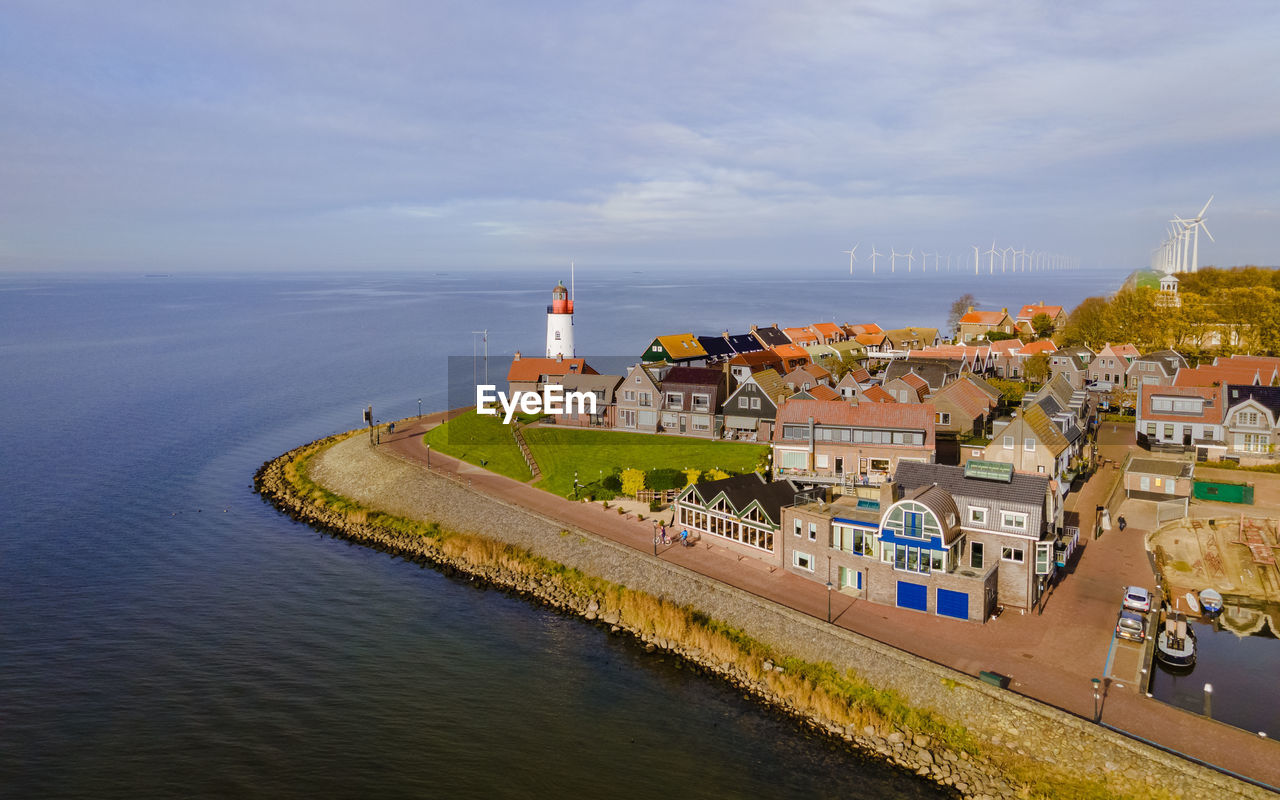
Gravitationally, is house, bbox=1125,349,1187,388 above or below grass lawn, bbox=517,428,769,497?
above

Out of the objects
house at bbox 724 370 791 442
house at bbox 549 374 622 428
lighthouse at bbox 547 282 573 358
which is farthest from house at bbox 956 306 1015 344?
house at bbox 549 374 622 428

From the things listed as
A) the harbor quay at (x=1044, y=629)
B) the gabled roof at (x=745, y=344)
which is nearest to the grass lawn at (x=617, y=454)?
the harbor quay at (x=1044, y=629)

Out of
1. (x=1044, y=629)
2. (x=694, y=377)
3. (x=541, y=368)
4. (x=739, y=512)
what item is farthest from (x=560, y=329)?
(x=1044, y=629)

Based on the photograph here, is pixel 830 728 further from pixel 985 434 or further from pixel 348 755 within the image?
pixel 985 434

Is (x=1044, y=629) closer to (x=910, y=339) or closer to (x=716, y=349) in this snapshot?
(x=716, y=349)

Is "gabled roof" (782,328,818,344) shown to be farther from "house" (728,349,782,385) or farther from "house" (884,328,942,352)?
"house" (728,349,782,385)

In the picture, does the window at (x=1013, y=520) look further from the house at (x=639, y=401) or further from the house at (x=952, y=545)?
the house at (x=639, y=401)

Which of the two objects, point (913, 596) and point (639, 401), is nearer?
point (913, 596)
